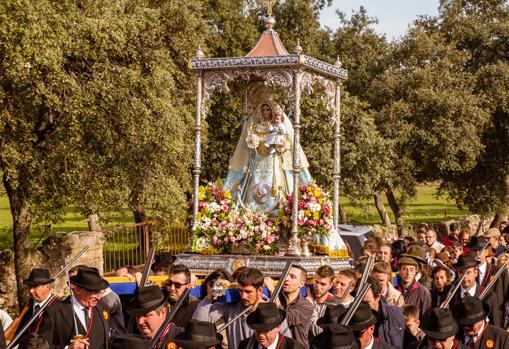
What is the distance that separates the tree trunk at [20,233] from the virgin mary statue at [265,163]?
554 cm

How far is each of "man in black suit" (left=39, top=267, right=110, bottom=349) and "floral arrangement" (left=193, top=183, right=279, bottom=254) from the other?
6.12 metres

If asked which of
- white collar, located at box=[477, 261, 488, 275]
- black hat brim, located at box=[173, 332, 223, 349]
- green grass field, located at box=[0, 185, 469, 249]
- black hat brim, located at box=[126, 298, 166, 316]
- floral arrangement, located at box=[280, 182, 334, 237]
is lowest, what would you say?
green grass field, located at box=[0, 185, 469, 249]

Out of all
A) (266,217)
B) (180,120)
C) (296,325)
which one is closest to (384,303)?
(296,325)

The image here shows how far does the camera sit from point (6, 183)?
1939 cm

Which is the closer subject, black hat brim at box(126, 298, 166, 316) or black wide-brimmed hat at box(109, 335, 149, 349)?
black wide-brimmed hat at box(109, 335, 149, 349)

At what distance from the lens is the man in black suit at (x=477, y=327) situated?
812 centimetres

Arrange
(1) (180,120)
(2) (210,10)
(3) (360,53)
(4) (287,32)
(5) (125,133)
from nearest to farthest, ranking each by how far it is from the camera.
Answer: (5) (125,133), (1) (180,120), (2) (210,10), (4) (287,32), (3) (360,53)

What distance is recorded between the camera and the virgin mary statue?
15.7m

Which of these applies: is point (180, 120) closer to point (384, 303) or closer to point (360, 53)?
point (384, 303)

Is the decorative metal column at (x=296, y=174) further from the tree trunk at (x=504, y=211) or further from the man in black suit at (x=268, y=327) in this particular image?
the tree trunk at (x=504, y=211)

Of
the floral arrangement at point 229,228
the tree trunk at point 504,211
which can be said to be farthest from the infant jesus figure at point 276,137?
the tree trunk at point 504,211

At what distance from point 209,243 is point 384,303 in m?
5.76

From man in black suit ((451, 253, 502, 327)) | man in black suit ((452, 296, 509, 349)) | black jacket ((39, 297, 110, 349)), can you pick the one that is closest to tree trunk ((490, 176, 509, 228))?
man in black suit ((451, 253, 502, 327))

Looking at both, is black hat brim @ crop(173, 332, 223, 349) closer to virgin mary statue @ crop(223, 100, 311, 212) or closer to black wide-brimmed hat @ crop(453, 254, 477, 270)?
black wide-brimmed hat @ crop(453, 254, 477, 270)
